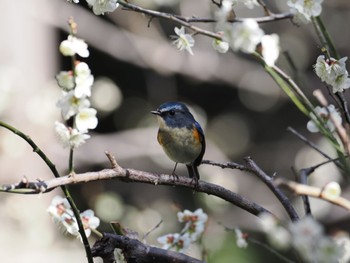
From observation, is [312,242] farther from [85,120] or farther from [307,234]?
[85,120]

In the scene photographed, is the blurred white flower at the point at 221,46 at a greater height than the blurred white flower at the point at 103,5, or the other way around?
the blurred white flower at the point at 103,5

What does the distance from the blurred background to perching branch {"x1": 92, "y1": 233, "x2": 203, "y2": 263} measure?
2.53 m

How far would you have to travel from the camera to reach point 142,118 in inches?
287

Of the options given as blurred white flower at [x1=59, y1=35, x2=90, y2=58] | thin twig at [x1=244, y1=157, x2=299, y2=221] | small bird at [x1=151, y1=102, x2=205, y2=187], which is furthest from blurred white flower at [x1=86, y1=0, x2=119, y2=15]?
small bird at [x1=151, y1=102, x2=205, y2=187]

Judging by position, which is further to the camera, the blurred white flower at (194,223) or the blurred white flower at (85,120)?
the blurred white flower at (194,223)

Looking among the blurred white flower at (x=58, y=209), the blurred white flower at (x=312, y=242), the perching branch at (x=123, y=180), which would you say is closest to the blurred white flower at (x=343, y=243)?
the blurred white flower at (x=312, y=242)

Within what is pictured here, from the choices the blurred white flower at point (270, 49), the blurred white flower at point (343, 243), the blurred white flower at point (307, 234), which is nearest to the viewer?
the blurred white flower at point (307, 234)

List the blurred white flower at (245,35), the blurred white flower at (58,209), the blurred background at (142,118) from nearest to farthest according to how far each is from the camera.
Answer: the blurred white flower at (245,35), the blurred white flower at (58,209), the blurred background at (142,118)

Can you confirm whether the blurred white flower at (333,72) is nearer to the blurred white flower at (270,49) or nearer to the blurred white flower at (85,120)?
the blurred white flower at (270,49)

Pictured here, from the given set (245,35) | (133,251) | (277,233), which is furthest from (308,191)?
(133,251)

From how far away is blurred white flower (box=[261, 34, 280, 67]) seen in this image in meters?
1.54

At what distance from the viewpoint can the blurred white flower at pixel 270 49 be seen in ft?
5.05

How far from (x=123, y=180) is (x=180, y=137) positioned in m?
1.48

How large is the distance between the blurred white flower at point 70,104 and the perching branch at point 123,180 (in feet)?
0.49
